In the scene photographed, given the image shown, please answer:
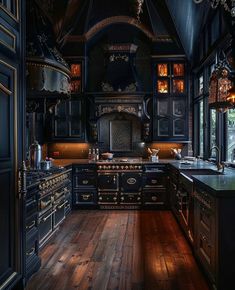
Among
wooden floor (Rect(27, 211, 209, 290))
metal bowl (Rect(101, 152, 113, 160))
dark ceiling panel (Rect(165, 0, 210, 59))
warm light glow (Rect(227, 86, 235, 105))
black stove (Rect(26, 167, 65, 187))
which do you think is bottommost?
wooden floor (Rect(27, 211, 209, 290))

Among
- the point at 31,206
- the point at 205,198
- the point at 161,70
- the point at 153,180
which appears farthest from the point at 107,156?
the point at 205,198

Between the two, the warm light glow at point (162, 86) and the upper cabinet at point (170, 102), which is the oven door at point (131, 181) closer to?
the upper cabinet at point (170, 102)

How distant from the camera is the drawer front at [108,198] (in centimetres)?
609

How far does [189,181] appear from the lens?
150 inches

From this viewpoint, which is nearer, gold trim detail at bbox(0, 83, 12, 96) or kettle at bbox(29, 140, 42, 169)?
gold trim detail at bbox(0, 83, 12, 96)

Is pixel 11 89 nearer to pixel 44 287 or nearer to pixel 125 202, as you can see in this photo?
pixel 44 287

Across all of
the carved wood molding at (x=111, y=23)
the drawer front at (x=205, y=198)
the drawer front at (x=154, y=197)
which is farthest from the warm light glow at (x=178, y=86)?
the drawer front at (x=205, y=198)

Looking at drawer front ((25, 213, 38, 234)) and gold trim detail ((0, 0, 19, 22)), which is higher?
gold trim detail ((0, 0, 19, 22))

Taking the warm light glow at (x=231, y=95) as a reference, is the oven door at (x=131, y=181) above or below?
below

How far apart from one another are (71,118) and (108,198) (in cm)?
191

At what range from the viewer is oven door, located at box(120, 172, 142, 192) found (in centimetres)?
608

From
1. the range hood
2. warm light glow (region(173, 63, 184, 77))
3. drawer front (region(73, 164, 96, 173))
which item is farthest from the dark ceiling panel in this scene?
drawer front (region(73, 164, 96, 173))

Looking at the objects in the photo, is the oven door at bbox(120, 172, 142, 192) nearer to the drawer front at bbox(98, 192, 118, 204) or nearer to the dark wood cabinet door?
the drawer front at bbox(98, 192, 118, 204)

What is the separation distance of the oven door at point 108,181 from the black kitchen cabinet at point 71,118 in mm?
1038
